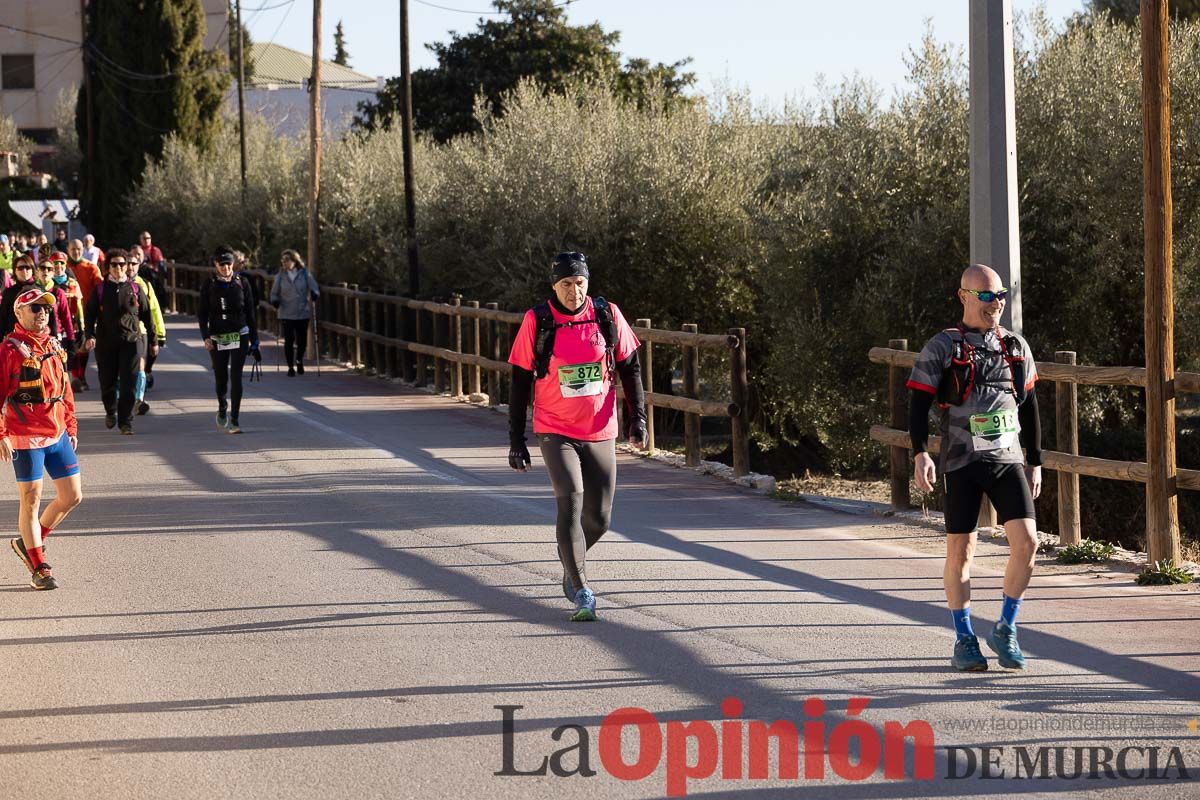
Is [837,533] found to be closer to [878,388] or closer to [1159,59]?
[1159,59]

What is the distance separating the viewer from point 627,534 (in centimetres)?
1123

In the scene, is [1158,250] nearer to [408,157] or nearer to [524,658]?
[524,658]

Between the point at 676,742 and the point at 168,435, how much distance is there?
12563 mm

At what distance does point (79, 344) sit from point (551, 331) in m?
11.4

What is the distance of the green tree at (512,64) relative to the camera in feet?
161

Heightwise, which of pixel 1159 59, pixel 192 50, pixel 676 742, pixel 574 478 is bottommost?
pixel 676 742

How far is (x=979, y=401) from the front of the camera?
23.3 feet

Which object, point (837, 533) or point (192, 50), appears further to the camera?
point (192, 50)

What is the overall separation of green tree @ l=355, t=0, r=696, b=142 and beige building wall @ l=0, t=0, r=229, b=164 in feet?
122

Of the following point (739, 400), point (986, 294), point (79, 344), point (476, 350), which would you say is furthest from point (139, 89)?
point (986, 294)

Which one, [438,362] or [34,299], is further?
[438,362]

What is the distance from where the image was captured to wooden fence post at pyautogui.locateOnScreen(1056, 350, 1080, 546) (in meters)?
10.4

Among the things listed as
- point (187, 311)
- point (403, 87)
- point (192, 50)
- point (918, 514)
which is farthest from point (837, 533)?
point (192, 50)

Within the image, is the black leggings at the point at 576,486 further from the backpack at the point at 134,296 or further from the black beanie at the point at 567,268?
the backpack at the point at 134,296
